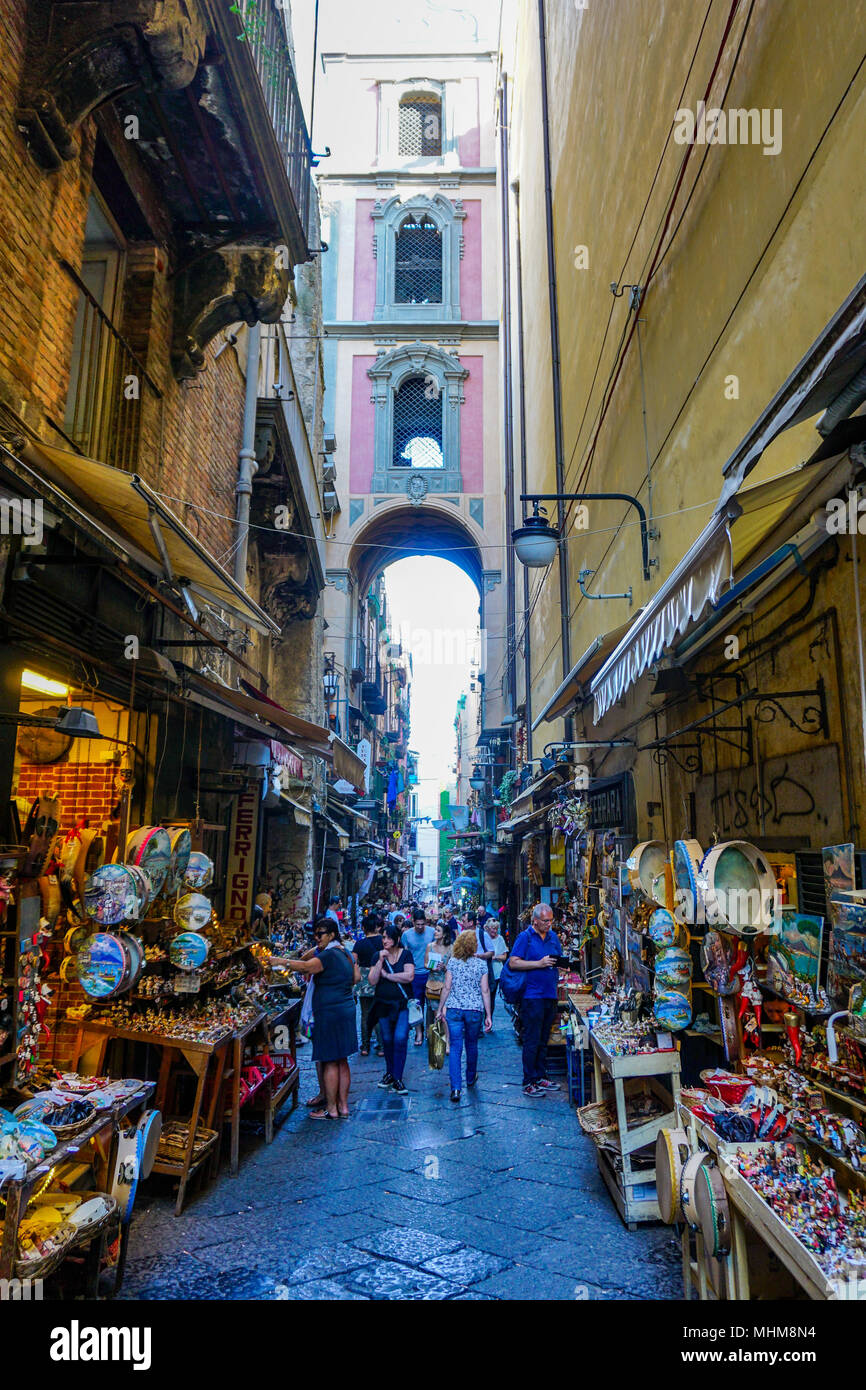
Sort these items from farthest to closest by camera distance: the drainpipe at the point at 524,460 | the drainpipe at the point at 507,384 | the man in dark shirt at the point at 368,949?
1. the drainpipe at the point at 507,384
2. the drainpipe at the point at 524,460
3. the man in dark shirt at the point at 368,949

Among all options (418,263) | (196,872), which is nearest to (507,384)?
(418,263)

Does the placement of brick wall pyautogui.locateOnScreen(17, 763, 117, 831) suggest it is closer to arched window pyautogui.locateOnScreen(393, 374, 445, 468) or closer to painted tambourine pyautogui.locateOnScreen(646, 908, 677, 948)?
painted tambourine pyautogui.locateOnScreen(646, 908, 677, 948)

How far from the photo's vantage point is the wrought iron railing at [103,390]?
5922 mm

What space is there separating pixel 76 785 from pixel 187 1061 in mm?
2244

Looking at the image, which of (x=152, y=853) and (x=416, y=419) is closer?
(x=152, y=853)

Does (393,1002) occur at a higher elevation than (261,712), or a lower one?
lower

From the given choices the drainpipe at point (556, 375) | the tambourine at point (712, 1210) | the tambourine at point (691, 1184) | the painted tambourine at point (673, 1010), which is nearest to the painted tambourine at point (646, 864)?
the painted tambourine at point (673, 1010)

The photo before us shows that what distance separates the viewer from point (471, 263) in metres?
25.4

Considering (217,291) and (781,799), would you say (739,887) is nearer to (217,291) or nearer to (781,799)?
(781,799)

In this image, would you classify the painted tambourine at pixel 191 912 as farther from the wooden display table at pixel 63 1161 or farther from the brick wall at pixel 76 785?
the wooden display table at pixel 63 1161

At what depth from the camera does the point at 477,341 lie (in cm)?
2502

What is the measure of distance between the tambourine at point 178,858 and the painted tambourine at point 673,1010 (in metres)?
3.05

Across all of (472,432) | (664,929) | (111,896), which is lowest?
(664,929)
